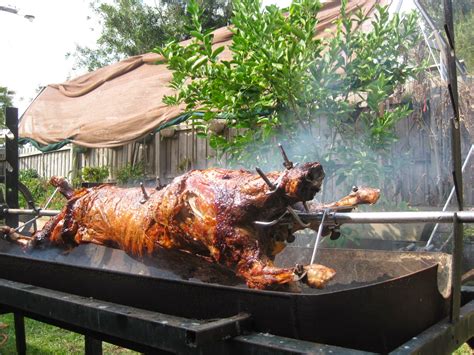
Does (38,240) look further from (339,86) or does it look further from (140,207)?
(339,86)

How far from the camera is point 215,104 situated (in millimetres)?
4258

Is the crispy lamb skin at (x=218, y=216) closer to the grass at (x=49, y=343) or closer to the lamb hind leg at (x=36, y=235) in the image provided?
the lamb hind leg at (x=36, y=235)

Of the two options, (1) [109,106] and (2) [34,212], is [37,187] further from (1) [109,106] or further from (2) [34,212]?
(2) [34,212]

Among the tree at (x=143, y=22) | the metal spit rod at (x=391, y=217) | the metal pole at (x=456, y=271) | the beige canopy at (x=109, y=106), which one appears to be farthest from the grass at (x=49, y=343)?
the tree at (x=143, y=22)

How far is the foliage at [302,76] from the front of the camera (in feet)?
12.7

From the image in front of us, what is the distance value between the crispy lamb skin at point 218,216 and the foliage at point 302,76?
1539mm

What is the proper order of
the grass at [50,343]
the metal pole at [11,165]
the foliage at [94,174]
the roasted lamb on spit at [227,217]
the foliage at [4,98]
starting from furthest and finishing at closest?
the foliage at [4,98] < the foliage at [94,174] < the metal pole at [11,165] < the grass at [50,343] < the roasted lamb on spit at [227,217]

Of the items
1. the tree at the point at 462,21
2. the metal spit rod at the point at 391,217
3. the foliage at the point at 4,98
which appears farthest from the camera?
the foliage at the point at 4,98

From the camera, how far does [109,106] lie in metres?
9.40

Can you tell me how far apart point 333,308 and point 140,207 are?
5.14ft

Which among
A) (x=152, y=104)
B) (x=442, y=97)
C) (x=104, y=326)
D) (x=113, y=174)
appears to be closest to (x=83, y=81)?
(x=113, y=174)

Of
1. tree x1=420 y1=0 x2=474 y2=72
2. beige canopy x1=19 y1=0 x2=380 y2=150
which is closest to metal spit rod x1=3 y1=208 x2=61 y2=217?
beige canopy x1=19 y1=0 x2=380 y2=150

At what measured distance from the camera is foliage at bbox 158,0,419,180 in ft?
12.7

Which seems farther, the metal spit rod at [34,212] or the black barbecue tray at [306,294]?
the metal spit rod at [34,212]
